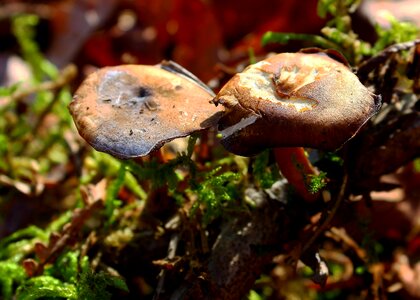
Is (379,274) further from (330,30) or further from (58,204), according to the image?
(58,204)

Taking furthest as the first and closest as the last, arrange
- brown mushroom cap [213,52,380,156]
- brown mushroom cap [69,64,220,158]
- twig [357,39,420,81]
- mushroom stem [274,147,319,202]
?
1. twig [357,39,420,81]
2. mushroom stem [274,147,319,202]
3. brown mushroom cap [69,64,220,158]
4. brown mushroom cap [213,52,380,156]

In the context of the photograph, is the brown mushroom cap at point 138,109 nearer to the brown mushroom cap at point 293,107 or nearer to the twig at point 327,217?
the brown mushroom cap at point 293,107

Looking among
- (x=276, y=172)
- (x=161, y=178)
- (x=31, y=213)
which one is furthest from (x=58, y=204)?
(x=276, y=172)

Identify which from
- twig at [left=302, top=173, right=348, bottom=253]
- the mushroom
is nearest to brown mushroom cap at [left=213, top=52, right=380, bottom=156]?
the mushroom

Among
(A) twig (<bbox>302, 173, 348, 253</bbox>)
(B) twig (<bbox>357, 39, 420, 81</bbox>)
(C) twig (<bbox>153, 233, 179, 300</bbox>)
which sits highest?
(B) twig (<bbox>357, 39, 420, 81</bbox>)

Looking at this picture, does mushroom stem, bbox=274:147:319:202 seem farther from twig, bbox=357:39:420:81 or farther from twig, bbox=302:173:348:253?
twig, bbox=357:39:420:81
